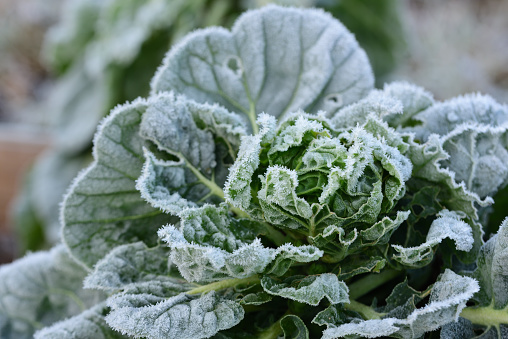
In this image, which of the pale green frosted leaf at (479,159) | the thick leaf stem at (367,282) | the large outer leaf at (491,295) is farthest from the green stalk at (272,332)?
the pale green frosted leaf at (479,159)

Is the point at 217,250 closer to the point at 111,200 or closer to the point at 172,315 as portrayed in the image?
the point at 172,315

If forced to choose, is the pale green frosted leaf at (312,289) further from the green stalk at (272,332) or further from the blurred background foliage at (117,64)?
the blurred background foliage at (117,64)

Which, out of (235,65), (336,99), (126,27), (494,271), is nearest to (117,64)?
(126,27)

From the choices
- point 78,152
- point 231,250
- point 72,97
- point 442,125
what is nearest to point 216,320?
point 231,250

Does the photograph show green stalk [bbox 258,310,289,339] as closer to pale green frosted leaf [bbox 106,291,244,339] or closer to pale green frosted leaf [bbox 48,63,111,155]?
A: pale green frosted leaf [bbox 106,291,244,339]

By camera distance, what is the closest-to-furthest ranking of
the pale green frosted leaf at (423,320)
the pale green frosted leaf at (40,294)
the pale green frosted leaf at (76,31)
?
the pale green frosted leaf at (423,320)
the pale green frosted leaf at (40,294)
the pale green frosted leaf at (76,31)

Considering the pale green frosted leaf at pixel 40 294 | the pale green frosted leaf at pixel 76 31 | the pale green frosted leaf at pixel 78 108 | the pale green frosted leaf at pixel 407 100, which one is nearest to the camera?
the pale green frosted leaf at pixel 407 100
